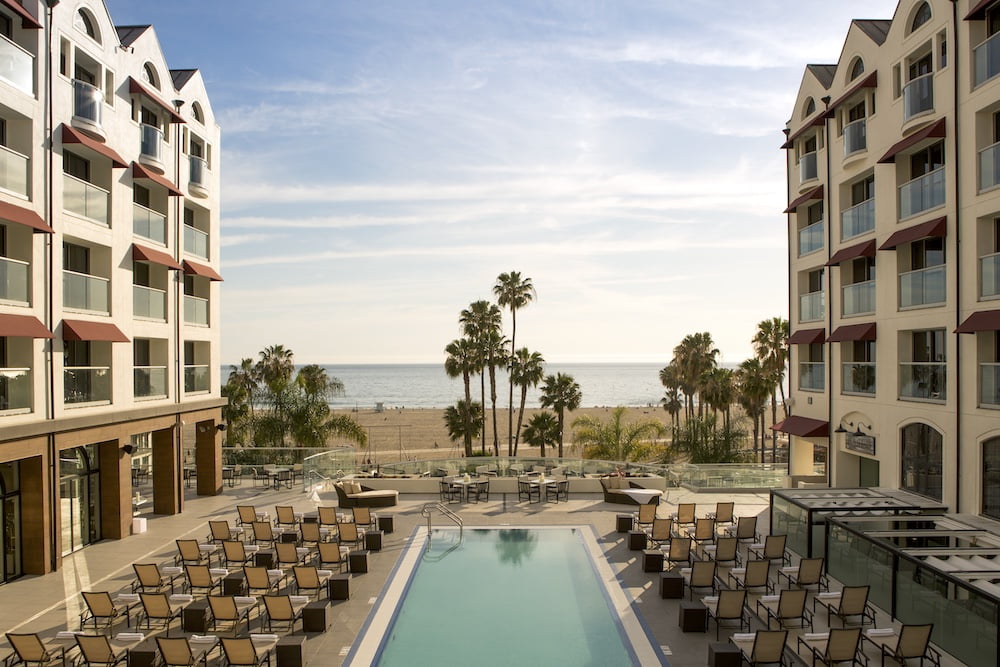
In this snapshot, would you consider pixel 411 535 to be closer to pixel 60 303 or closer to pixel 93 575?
pixel 93 575

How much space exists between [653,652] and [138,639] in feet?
26.1

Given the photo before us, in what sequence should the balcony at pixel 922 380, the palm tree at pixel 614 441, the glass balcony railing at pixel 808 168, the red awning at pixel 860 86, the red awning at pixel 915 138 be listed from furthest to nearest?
the palm tree at pixel 614 441 < the glass balcony railing at pixel 808 168 < the red awning at pixel 860 86 < the balcony at pixel 922 380 < the red awning at pixel 915 138

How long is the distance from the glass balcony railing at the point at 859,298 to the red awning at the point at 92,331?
21.1 m

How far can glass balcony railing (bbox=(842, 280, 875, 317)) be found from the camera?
21.5 meters

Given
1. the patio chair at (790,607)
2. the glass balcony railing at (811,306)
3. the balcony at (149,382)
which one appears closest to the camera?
the patio chair at (790,607)

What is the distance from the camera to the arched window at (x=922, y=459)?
18.2m

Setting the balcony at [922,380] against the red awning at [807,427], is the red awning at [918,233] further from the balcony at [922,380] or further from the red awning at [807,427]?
the red awning at [807,427]

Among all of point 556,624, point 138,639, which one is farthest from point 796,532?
point 138,639

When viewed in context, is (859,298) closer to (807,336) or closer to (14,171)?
(807,336)

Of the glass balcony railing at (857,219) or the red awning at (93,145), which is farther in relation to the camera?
the glass balcony railing at (857,219)

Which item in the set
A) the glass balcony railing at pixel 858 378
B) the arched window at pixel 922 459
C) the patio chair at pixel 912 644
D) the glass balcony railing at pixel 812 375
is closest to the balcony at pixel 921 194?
the glass balcony railing at pixel 858 378

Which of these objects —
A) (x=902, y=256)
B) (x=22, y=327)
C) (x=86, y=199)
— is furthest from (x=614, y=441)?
(x=22, y=327)

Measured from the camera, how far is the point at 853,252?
21.6 meters

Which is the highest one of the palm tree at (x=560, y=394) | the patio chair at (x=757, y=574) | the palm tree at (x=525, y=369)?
the palm tree at (x=525, y=369)
